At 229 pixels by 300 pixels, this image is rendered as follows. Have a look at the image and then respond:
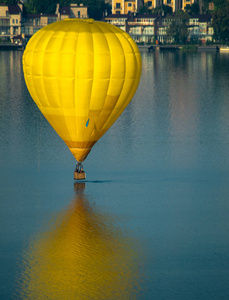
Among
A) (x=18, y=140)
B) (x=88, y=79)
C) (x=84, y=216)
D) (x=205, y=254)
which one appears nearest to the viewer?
(x=205, y=254)

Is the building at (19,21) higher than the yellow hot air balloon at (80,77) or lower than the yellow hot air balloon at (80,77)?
higher

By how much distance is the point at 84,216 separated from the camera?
27.2 meters

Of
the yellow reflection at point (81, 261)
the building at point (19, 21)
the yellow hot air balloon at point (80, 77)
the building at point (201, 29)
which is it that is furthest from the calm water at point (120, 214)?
the building at point (201, 29)

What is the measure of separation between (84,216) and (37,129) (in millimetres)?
19697

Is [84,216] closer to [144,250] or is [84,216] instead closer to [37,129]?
[144,250]

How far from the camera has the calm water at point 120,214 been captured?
21.0 m

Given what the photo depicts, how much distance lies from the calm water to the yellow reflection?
0.11ft

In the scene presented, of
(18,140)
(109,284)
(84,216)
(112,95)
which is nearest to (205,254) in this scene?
(109,284)

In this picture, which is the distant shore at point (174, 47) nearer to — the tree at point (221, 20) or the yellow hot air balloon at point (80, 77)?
the tree at point (221, 20)

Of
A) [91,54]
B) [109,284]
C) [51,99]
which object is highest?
[91,54]

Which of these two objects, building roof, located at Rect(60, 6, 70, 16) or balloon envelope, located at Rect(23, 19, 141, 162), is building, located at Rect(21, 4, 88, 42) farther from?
balloon envelope, located at Rect(23, 19, 141, 162)

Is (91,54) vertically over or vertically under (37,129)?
over

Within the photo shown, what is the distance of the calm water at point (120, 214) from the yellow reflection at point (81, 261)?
3 cm

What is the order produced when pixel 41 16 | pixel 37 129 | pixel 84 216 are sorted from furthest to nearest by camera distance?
pixel 41 16
pixel 37 129
pixel 84 216
